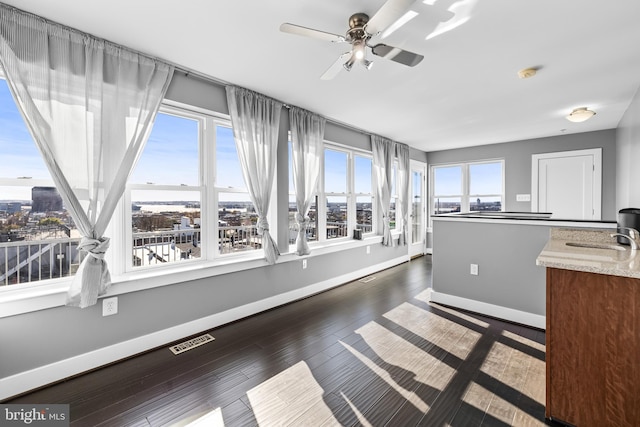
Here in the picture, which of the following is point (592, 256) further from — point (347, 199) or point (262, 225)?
point (347, 199)

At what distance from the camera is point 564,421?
1643 millimetres

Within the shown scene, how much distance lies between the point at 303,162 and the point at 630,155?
13.4 ft

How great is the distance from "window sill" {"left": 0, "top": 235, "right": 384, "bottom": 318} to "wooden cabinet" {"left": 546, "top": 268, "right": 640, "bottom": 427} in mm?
2674

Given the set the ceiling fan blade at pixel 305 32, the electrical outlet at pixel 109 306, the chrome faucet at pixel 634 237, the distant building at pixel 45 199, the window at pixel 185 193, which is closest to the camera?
the ceiling fan blade at pixel 305 32

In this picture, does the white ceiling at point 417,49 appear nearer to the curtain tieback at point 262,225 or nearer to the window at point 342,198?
the window at point 342,198

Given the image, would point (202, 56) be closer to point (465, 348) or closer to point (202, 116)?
point (202, 116)

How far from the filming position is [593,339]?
5.08ft

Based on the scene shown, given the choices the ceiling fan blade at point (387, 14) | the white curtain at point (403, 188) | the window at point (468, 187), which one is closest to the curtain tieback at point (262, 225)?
the ceiling fan blade at point (387, 14)

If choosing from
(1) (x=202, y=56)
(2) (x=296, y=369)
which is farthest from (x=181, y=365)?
(1) (x=202, y=56)

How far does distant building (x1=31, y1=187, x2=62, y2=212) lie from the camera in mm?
2145

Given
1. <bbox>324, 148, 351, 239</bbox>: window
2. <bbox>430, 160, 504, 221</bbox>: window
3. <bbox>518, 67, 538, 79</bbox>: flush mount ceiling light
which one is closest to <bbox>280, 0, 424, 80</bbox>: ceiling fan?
<bbox>518, 67, 538, 79</bbox>: flush mount ceiling light

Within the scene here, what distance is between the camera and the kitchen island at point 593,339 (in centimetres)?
145

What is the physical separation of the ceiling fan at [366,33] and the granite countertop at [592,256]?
156 centimetres

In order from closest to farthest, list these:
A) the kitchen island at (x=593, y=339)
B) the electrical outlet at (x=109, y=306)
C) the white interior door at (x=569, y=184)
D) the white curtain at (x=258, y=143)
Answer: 1. the kitchen island at (x=593, y=339)
2. the electrical outlet at (x=109, y=306)
3. the white curtain at (x=258, y=143)
4. the white interior door at (x=569, y=184)
